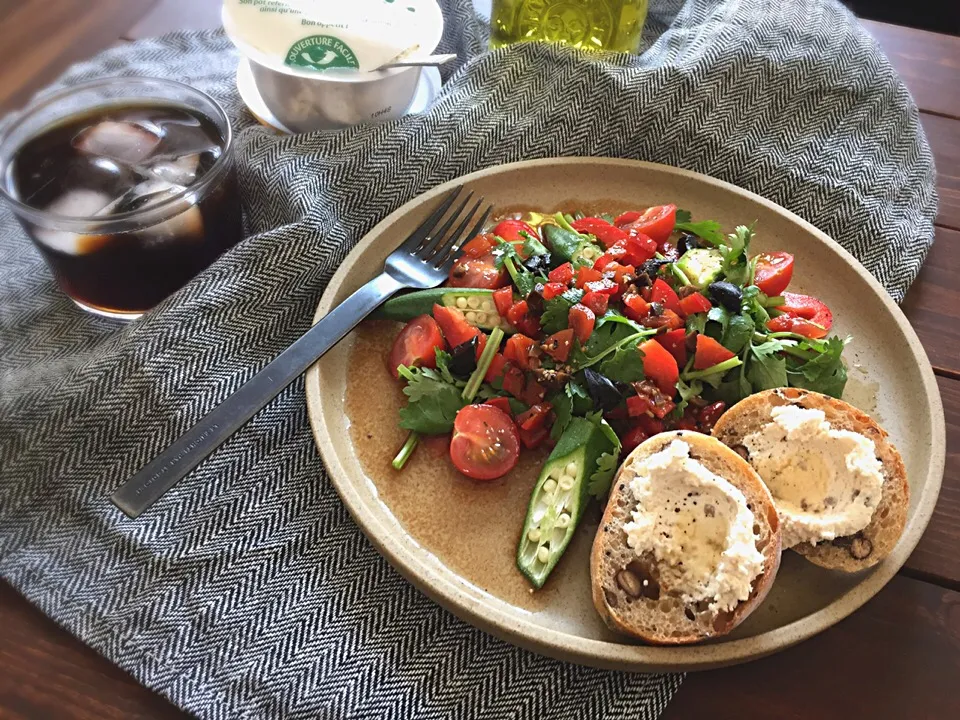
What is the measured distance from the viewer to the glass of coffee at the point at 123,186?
1690 mm

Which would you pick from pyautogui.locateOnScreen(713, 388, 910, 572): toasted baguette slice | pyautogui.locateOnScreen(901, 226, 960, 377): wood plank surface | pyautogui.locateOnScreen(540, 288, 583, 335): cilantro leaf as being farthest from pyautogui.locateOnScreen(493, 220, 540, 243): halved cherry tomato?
pyautogui.locateOnScreen(901, 226, 960, 377): wood plank surface

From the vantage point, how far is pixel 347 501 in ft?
4.90

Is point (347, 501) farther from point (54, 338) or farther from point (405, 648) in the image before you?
point (54, 338)

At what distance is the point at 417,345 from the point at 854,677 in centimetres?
111

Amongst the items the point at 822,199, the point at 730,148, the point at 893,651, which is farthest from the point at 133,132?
the point at 893,651

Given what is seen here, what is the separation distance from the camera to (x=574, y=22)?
238 centimetres

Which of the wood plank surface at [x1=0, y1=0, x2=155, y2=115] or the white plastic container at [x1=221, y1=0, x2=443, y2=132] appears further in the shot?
the wood plank surface at [x1=0, y1=0, x2=155, y2=115]

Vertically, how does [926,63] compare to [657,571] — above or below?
above

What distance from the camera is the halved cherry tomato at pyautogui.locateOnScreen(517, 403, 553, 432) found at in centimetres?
165

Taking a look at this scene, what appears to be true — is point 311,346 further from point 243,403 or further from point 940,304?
point 940,304

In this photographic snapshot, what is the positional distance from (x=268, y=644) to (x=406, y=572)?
29cm

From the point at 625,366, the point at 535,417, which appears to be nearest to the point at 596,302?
the point at 625,366

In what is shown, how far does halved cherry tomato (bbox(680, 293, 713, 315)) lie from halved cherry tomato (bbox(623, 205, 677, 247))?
27cm

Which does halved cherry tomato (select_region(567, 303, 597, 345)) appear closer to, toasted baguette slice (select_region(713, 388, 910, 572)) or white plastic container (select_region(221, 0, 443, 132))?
toasted baguette slice (select_region(713, 388, 910, 572))
